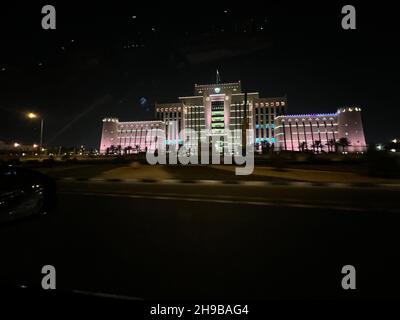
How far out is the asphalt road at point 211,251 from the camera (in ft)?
8.99

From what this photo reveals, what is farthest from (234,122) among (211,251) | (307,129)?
(211,251)

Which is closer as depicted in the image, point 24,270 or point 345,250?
point 24,270

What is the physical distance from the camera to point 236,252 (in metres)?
3.76

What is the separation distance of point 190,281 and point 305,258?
1.72 metres

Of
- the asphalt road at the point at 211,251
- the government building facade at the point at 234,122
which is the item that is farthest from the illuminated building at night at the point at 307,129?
the asphalt road at the point at 211,251

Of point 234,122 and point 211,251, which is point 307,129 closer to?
point 234,122

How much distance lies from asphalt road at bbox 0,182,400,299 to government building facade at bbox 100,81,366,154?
4625 inches

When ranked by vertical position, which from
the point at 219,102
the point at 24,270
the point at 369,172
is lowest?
the point at 24,270

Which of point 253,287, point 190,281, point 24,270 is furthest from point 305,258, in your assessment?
point 24,270

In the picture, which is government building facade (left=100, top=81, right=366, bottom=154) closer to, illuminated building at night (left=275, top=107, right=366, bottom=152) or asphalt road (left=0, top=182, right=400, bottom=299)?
illuminated building at night (left=275, top=107, right=366, bottom=152)

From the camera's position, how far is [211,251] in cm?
380

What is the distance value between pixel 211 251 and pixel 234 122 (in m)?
135
